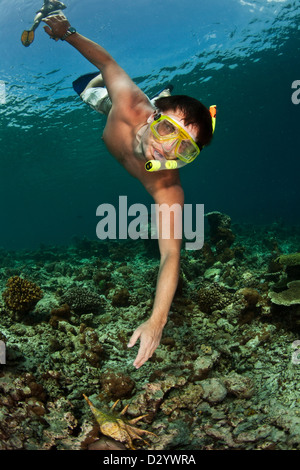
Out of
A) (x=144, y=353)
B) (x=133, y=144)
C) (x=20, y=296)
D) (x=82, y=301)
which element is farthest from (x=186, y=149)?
(x=20, y=296)

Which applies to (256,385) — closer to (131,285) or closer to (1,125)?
(131,285)

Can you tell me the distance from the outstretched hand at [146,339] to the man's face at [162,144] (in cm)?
213

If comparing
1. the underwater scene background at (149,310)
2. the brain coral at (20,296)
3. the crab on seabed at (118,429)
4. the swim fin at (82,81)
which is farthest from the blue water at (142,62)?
the crab on seabed at (118,429)

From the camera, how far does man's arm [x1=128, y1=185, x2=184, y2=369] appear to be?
2697 mm

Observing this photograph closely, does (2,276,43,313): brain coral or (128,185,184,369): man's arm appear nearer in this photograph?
(128,185,184,369): man's arm

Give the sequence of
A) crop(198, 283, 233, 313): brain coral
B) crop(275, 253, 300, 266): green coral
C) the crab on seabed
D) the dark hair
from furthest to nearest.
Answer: crop(198, 283, 233, 313): brain coral → crop(275, 253, 300, 266): green coral → the dark hair → the crab on seabed

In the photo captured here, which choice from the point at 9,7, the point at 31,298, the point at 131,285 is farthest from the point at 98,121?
the point at 31,298

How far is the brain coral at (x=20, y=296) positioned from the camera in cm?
556

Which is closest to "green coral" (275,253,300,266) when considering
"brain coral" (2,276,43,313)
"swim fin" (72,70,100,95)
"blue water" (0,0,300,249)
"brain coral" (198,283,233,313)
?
"brain coral" (198,283,233,313)
